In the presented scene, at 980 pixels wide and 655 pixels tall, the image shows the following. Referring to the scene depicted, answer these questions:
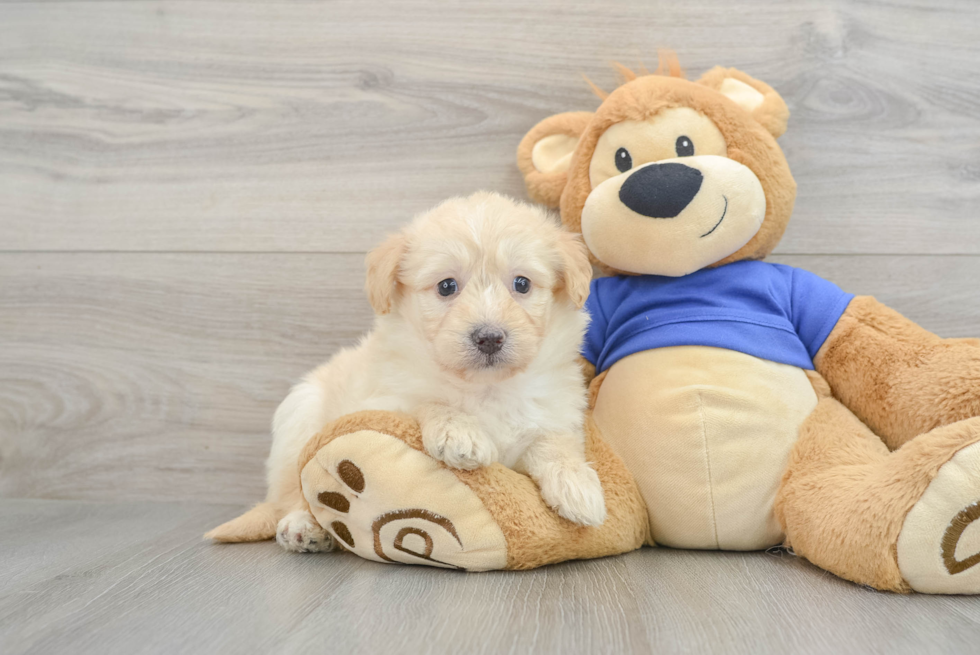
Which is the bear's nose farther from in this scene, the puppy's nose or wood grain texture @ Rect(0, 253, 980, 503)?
wood grain texture @ Rect(0, 253, 980, 503)

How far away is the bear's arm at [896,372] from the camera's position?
124cm

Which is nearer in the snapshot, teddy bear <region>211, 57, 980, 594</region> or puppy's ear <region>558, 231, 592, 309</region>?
teddy bear <region>211, 57, 980, 594</region>

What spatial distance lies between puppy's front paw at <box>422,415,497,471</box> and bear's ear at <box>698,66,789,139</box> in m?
0.96

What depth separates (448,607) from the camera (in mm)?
1038

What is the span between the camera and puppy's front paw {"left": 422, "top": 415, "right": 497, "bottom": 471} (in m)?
1.17

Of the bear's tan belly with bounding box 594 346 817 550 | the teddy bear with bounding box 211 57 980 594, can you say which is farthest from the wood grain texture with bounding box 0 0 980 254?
the bear's tan belly with bounding box 594 346 817 550

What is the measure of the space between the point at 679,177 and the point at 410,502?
82cm

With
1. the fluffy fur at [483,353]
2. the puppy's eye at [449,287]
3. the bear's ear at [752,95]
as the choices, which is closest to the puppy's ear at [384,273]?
the fluffy fur at [483,353]

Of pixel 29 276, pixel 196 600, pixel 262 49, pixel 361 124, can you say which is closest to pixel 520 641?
pixel 196 600

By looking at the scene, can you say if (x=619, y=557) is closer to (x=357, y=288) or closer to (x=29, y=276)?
(x=357, y=288)

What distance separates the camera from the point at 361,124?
6.05ft

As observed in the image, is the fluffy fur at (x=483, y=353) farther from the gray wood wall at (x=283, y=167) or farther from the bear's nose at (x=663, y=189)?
the gray wood wall at (x=283, y=167)

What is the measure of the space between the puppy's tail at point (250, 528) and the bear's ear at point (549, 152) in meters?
0.98

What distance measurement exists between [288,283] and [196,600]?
95cm
